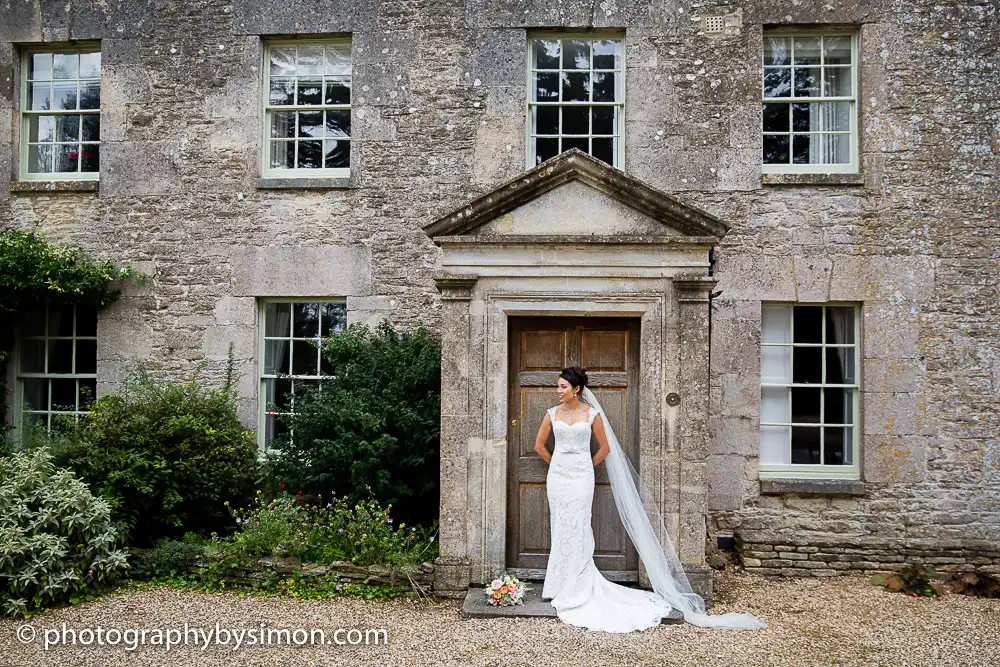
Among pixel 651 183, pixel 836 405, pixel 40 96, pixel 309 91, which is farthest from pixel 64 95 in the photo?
pixel 836 405

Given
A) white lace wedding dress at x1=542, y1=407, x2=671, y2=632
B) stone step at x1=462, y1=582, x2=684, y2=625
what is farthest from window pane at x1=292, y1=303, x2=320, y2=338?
stone step at x1=462, y1=582, x2=684, y2=625

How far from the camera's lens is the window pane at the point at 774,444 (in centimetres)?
811

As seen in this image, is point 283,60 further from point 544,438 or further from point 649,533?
point 649,533

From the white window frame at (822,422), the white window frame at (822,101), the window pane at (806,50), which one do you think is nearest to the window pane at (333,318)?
the white window frame at (822,422)

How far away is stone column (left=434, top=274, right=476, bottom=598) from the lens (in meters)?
6.35

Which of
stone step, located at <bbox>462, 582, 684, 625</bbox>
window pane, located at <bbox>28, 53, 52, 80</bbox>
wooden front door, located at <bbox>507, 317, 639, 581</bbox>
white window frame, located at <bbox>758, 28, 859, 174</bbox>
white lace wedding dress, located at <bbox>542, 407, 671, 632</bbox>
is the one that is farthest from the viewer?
window pane, located at <bbox>28, 53, 52, 80</bbox>

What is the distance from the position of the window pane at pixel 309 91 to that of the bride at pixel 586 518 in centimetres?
475

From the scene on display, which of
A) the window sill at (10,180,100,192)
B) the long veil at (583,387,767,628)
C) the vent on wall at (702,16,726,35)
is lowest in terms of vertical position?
the long veil at (583,387,767,628)

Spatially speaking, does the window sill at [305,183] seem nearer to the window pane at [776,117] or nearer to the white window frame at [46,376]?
the white window frame at [46,376]

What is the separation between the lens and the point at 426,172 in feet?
27.4

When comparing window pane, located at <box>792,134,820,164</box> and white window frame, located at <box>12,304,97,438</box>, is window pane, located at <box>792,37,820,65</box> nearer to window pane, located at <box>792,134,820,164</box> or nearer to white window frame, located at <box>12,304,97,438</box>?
window pane, located at <box>792,134,820,164</box>

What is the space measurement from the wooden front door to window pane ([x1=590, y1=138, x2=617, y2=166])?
8.59 ft

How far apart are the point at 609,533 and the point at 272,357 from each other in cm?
439

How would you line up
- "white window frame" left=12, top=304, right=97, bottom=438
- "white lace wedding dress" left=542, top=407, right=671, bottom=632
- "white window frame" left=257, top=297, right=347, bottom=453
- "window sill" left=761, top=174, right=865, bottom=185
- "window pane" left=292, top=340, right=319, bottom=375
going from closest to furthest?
"white lace wedding dress" left=542, top=407, right=671, bottom=632 < "window sill" left=761, top=174, right=865, bottom=185 < "white window frame" left=257, top=297, right=347, bottom=453 < "window pane" left=292, top=340, right=319, bottom=375 < "white window frame" left=12, top=304, right=97, bottom=438
